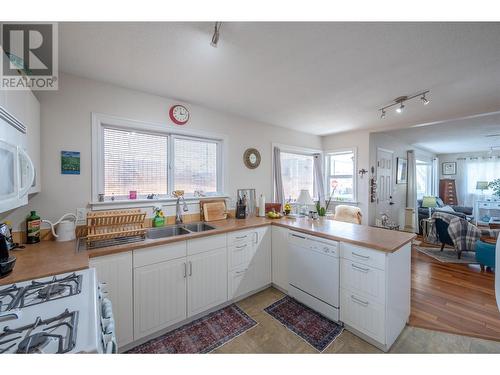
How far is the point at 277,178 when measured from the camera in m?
3.54

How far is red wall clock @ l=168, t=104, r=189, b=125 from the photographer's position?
2.41 m

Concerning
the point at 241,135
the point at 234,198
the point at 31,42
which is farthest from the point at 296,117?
the point at 31,42

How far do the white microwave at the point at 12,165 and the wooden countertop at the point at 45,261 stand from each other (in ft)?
1.26

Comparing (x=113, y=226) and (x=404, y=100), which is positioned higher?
(x=404, y=100)

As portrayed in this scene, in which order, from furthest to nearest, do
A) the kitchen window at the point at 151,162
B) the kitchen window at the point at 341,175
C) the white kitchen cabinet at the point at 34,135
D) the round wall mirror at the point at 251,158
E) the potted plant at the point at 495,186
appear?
the potted plant at the point at 495,186
the kitchen window at the point at 341,175
the round wall mirror at the point at 251,158
the kitchen window at the point at 151,162
the white kitchen cabinet at the point at 34,135

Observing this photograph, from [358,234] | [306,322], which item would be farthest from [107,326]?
[358,234]

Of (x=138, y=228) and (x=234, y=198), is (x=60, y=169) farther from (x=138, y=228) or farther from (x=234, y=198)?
(x=234, y=198)

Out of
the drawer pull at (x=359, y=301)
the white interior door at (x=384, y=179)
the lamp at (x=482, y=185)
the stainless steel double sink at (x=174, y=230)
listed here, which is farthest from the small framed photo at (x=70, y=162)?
the lamp at (x=482, y=185)

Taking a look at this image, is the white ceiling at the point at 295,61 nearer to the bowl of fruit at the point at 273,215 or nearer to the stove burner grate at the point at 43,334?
the bowl of fruit at the point at 273,215

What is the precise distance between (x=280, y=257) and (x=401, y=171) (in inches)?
175

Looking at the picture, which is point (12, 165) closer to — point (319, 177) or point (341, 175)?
point (319, 177)

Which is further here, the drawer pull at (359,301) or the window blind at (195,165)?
the window blind at (195,165)

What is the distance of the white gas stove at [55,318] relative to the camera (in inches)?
26.1
